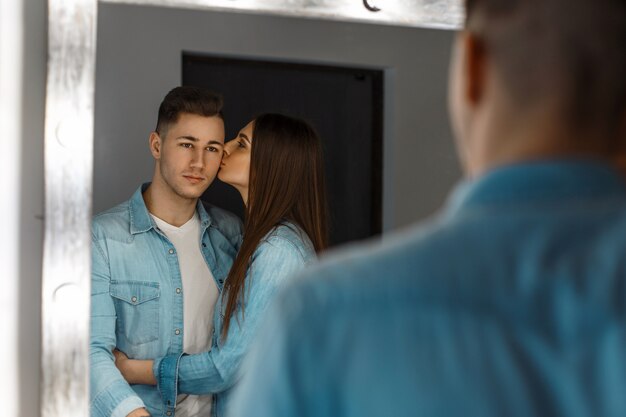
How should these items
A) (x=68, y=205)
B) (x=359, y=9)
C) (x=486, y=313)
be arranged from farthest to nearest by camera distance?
(x=359, y=9) → (x=68, y=205) → (x=486, y=313)

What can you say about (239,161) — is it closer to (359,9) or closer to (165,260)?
(165,260)

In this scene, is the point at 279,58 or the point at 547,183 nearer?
the point at 547,183

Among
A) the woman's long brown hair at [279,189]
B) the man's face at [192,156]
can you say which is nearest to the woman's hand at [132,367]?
the woman's long brown hair at [279,189]

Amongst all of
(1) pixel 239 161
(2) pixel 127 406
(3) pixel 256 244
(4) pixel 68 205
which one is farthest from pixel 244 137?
(2) pixel 127 406

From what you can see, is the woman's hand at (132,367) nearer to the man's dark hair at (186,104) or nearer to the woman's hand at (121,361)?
the woman's hand at (121,361)

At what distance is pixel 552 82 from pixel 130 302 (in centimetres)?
86

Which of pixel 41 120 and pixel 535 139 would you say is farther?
pixel 41 120

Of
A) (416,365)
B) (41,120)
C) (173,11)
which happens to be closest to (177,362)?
(41,120)

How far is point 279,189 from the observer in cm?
121

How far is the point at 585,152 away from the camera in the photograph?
16.0 inches

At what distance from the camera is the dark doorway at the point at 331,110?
122 centimetres

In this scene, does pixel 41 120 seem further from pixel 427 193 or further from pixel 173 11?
pixel 427 193

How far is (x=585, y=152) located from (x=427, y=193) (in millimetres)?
912

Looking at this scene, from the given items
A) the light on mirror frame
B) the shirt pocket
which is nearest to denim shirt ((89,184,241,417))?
the shirt pocket
